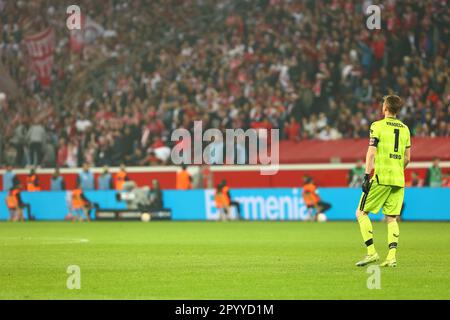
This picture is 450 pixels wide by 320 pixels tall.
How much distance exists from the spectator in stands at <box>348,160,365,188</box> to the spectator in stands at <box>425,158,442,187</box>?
6.90ft

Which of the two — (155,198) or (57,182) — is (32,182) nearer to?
(57,182)

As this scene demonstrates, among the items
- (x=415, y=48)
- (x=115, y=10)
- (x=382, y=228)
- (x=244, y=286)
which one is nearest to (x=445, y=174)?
(x=415, y=48)

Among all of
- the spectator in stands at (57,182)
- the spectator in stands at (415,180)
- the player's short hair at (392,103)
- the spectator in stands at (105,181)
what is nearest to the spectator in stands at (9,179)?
the spectator in stands at (57,182)

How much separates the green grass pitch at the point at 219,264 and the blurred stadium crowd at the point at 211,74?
827 cm

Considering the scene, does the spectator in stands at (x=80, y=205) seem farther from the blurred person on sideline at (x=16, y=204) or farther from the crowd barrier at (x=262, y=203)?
the blurred person on sideline at (x=16, y=204)

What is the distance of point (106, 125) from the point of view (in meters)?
38.5

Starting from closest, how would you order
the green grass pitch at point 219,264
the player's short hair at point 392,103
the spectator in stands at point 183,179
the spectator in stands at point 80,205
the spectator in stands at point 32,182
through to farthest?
1. the green grass pitch at point 219,264
2. the player's short hair at point 392,103
3. the spectator in stands at point 80,205
4. the spectator in stands at point 183,179
5. the spectator in stands at point 32,182

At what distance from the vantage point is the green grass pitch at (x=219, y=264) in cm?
1135

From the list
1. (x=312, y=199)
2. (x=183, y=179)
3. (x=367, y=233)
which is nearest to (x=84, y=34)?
(x=183, y=179)

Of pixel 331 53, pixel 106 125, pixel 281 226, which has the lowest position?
pixel 281 226

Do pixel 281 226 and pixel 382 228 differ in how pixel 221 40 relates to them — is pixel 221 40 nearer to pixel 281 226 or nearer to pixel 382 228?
pixel 281 226

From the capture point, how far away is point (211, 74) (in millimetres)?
38000

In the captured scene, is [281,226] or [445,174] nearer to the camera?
[281,226]
